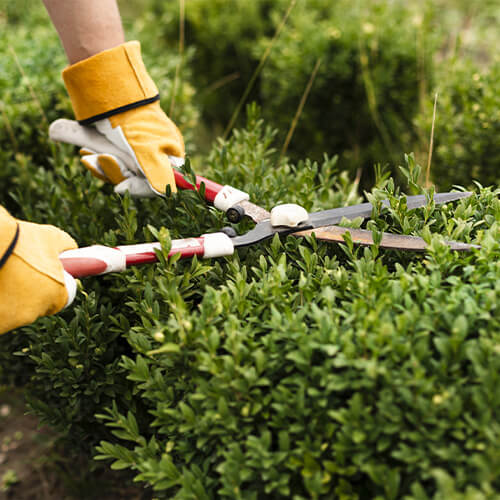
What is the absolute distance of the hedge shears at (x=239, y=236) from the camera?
4.91 feet

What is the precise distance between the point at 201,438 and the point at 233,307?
1.27 feet

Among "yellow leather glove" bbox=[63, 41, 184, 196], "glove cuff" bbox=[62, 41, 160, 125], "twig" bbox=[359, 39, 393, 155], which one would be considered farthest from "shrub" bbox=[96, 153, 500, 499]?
"twig" bbox=[359, 39, 393, 155]

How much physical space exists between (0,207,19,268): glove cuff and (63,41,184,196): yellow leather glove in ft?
2.18

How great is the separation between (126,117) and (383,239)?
1190 mm

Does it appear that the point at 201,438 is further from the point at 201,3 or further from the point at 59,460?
the point at 201,3

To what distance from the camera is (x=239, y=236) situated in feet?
5.58

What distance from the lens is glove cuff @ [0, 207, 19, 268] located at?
1.33 m

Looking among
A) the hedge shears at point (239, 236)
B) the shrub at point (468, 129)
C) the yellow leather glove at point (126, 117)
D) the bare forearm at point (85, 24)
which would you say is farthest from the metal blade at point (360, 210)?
the shrub at point (468, 129)

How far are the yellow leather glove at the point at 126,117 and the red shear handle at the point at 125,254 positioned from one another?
16.8 inches

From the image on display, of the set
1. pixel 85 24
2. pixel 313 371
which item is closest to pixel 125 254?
pixel 313 371

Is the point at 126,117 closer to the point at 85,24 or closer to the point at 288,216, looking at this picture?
the point at 85,24

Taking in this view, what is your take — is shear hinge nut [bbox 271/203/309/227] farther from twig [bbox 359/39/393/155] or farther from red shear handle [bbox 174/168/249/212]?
twig [bbox 359/39/393/155]

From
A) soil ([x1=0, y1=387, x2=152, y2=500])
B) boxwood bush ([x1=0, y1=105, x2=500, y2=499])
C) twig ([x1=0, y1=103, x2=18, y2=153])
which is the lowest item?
soil ([x1=0, y1=387, x2=152, y2=500])

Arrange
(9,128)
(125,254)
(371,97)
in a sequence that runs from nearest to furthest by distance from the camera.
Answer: (125,254) → (9,128) → (371,97)
